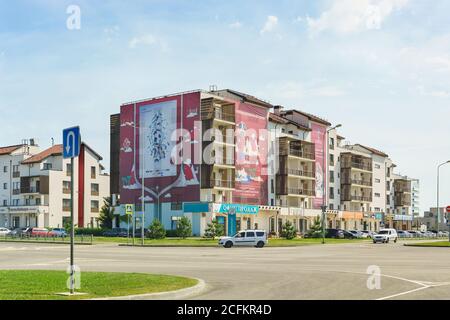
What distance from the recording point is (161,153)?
255 feet

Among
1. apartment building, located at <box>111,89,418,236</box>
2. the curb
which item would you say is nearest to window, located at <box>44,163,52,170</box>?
apartment building, located at <box>111,89,418,236</box>

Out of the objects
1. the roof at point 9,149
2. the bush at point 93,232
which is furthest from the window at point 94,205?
the bush at point 93,232

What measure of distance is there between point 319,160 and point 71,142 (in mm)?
86062

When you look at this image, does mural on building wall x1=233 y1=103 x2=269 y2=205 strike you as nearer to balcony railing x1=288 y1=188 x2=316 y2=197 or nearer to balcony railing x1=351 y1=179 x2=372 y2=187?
balcony railing x1=288 y1=188 x2=316 y2=197

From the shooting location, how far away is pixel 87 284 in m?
16.4

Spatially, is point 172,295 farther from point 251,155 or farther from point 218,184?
point 251,155

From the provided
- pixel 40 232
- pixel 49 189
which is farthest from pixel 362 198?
pixel 40 232

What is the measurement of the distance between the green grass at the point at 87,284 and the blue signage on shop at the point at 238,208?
182 feet

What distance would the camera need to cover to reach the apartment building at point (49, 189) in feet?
309

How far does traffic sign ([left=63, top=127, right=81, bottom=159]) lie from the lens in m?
13.7

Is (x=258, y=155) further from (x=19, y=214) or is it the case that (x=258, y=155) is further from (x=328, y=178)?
(x=19, y=214)

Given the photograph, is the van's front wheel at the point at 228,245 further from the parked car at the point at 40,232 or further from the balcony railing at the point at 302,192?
the balcony railing at the point at 302,192

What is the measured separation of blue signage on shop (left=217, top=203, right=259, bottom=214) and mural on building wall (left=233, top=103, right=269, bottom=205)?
1279mm
